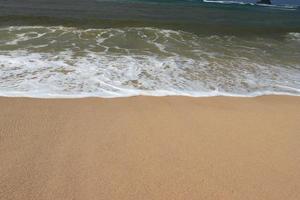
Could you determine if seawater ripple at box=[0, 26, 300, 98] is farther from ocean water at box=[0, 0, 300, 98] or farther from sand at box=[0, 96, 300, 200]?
sand at box=[0, 96, 300, 200]

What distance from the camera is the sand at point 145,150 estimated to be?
2.97 metres

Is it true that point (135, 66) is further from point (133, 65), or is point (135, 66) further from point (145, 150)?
point (145, 150)

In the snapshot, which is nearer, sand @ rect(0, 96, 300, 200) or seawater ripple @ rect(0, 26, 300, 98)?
sand @ rect(0, 96, 300, 200)

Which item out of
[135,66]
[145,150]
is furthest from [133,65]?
[145,150]

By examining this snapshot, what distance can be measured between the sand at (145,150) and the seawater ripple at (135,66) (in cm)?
65

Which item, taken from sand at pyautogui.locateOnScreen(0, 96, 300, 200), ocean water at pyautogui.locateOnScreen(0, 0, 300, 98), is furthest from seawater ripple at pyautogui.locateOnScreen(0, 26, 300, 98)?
sand at pyautogui.locateOnScreen(0, 96, 300, 200)

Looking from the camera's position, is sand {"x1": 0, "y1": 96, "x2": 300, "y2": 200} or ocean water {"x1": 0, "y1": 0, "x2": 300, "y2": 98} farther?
ocean water {"x1": 0, "y1": 0, "x2": 300, "y2": 98}

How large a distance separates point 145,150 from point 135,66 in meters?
3.89

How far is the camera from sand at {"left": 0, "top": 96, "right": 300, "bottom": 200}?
2.97 metres

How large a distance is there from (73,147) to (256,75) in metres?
4.90

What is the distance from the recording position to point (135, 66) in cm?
728

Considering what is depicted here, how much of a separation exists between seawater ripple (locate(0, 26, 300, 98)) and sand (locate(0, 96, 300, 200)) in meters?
0.65

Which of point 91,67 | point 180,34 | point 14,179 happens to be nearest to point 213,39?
point 180,34

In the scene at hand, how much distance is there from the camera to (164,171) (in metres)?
3.24
